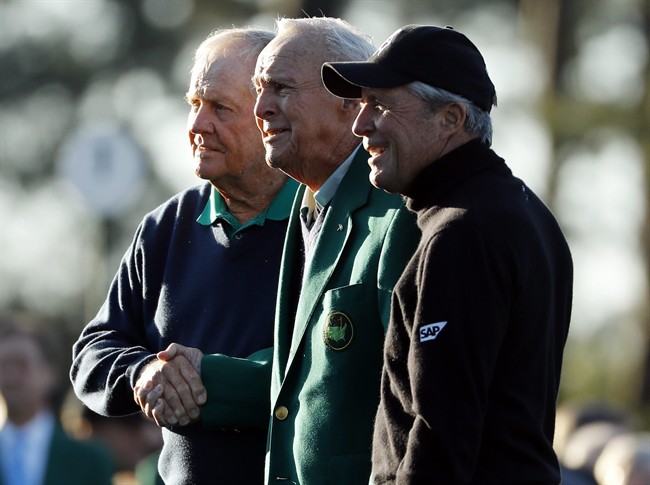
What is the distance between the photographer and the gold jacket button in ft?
16.8

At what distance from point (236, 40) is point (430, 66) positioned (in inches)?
58.4

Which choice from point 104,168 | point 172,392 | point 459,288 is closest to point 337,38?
point 172,392

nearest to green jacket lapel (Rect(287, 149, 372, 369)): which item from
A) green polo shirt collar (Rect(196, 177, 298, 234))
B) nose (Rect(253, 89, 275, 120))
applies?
nose (Rect(253, 89, 275, 120))

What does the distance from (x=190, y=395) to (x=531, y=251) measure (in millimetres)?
1619

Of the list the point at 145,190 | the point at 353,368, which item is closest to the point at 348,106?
the point at 353,368

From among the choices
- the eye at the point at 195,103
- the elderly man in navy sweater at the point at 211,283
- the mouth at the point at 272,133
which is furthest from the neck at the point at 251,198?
the mouth at the point at 272,133

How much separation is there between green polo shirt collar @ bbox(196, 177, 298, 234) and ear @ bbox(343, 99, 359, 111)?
695 millimetres

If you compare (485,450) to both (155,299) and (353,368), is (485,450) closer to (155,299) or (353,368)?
(353,368)

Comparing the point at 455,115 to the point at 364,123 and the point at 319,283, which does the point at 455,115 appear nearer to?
the point at 364,123

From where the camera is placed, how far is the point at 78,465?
945 cm

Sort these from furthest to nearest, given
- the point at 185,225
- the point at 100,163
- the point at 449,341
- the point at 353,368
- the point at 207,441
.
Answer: the point at 100,163
the point at 185,225
the point at 207,441
the point at 353,368
the point at 449,341

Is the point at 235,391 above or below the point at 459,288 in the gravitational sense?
below

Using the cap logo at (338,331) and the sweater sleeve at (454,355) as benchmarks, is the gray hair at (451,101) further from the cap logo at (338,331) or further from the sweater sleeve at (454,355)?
the cap logo at (338,331)

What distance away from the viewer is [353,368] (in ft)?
16.0
